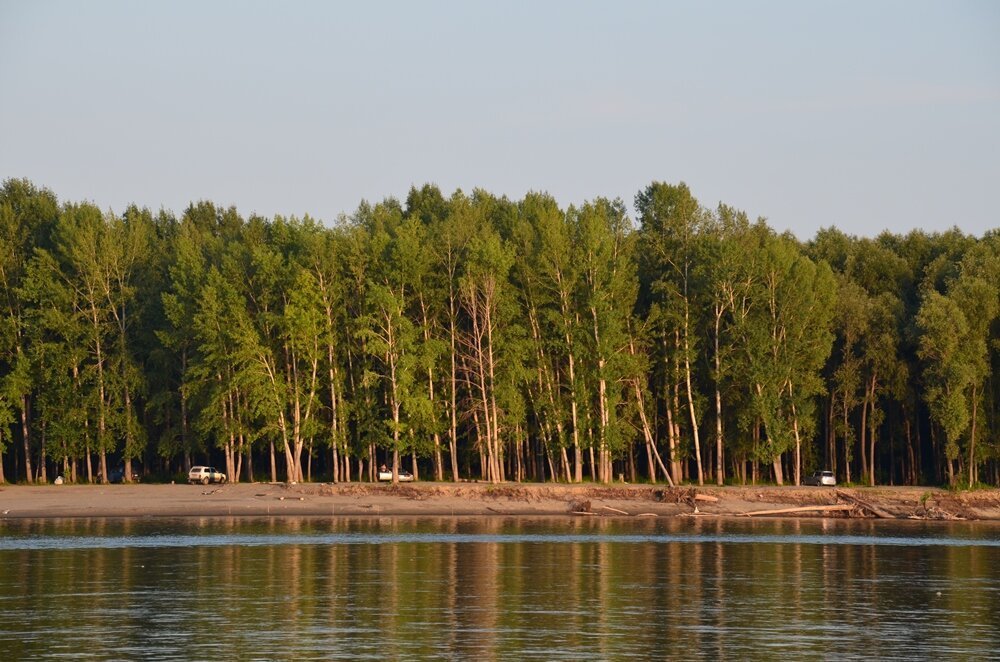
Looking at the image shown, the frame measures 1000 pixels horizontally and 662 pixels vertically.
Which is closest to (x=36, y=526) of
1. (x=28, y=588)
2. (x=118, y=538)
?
(x=118, y=538)

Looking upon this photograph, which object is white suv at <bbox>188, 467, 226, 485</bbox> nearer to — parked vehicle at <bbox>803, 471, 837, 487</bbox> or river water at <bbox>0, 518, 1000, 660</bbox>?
river water at <bbox>0, 518, 1000, 660</bbox>

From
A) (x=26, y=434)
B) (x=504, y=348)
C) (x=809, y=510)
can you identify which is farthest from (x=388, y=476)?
(x=809, y=510)

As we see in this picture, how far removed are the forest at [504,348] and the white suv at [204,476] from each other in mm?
1622

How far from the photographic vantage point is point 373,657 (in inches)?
1468

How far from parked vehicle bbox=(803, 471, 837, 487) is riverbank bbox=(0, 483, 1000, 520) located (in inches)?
253

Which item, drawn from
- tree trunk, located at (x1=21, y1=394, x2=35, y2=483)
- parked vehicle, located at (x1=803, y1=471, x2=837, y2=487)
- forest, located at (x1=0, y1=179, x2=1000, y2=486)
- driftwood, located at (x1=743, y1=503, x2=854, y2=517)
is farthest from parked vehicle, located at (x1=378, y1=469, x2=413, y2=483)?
parked vehicle, located at (x1=803, y1=471, x2=837, y2=487)

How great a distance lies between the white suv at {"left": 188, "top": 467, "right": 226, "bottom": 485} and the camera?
336 ft

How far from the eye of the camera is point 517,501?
9081 cm

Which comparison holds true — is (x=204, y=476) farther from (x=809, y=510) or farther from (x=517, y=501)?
(x=809, y=510)

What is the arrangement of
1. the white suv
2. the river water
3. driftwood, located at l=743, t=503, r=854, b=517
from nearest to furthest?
the river water < driftwood, located at l=743, t=503, r=854, b=517 < the white suv

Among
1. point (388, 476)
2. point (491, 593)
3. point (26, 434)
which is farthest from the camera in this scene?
point (26, 434)

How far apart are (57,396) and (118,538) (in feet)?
112

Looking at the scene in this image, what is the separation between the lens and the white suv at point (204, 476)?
4031 inches

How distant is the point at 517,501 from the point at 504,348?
1141cm
